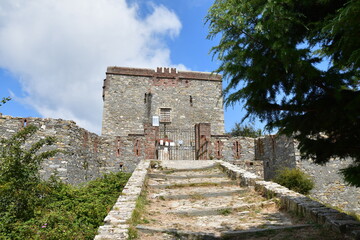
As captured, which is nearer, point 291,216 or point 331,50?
point 331,50

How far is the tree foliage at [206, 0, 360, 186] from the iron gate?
12.2m

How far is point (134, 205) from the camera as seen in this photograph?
626 cm

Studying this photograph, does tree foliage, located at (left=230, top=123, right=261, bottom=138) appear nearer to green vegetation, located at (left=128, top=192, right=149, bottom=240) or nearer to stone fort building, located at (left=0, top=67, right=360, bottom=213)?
stone fort building, located at (left=0, top=67, right=360, bottom=213)

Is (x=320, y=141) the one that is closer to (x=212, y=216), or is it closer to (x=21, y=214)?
(x=212, y=216)

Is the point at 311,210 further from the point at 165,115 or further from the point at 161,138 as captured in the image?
the point at 165,115

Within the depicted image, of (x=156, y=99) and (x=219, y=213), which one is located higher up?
(x=156, y=99)

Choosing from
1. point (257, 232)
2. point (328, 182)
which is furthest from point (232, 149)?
point (257, 232)

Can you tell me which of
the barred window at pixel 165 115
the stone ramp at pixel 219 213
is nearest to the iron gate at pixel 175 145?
the barred window at pixel 165 115

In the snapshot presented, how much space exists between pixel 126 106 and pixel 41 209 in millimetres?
16056

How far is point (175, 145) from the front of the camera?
17.4m

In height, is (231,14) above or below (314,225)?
above

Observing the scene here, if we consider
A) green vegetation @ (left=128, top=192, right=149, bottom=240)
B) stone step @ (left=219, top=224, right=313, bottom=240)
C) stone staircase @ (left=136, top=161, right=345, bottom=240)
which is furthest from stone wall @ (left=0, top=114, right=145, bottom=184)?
stone step @ (left=219, top=224, right=313, bottom=240)

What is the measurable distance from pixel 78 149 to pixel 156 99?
11.4 meters

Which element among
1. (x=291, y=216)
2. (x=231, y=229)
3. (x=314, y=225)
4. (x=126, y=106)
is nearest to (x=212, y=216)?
(x=231, y=229)
